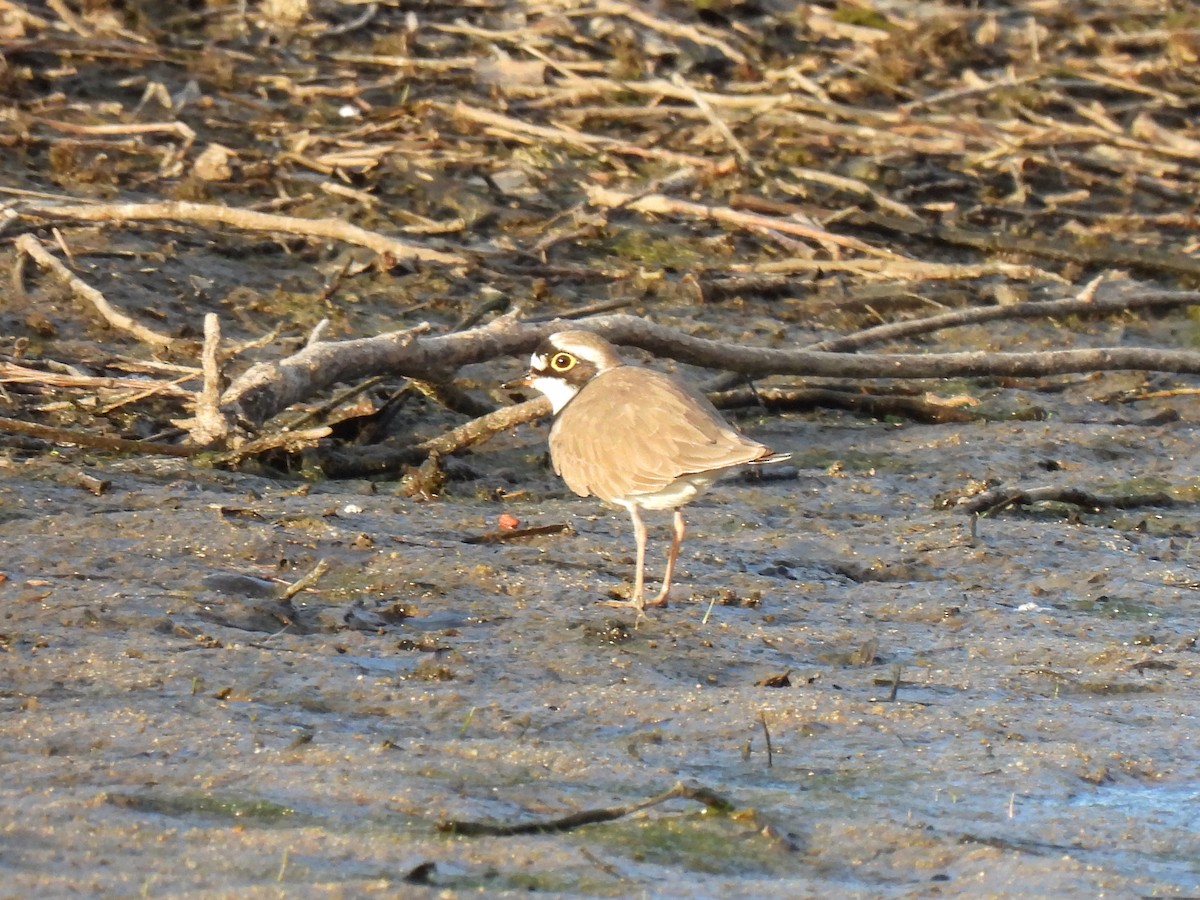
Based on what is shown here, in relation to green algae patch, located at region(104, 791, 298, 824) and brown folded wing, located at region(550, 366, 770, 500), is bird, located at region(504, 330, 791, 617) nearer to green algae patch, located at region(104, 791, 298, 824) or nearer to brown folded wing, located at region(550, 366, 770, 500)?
brown folded wing, located at region(550, 366, 770, 500)

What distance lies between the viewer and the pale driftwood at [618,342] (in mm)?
6375

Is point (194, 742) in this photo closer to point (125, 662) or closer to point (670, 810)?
point (125, 662)

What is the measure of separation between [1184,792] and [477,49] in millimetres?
7689

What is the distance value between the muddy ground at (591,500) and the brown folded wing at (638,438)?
34 centimetres

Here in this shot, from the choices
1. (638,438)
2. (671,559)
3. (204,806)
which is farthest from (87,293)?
(204,806)

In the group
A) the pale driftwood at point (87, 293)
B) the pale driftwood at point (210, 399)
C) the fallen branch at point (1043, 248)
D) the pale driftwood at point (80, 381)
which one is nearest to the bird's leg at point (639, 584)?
the pale driftwood at point (210, 399)

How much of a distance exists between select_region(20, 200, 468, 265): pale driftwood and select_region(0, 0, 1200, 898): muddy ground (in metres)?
0.07

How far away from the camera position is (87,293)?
7648 millimetres

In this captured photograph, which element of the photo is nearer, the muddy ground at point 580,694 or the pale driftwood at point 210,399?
the muddy ground at point 580,694

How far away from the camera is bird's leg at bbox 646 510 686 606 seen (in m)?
5.59

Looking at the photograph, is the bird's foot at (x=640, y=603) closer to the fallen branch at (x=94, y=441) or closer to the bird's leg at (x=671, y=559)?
the bird's leg at (x=671, y=559)

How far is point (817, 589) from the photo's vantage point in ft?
19.6

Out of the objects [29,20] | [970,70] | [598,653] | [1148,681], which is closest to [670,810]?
[598,653]

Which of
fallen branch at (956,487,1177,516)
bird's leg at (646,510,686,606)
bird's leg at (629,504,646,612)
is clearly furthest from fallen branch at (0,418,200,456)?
fallen branch at (956,487,1177,516)
